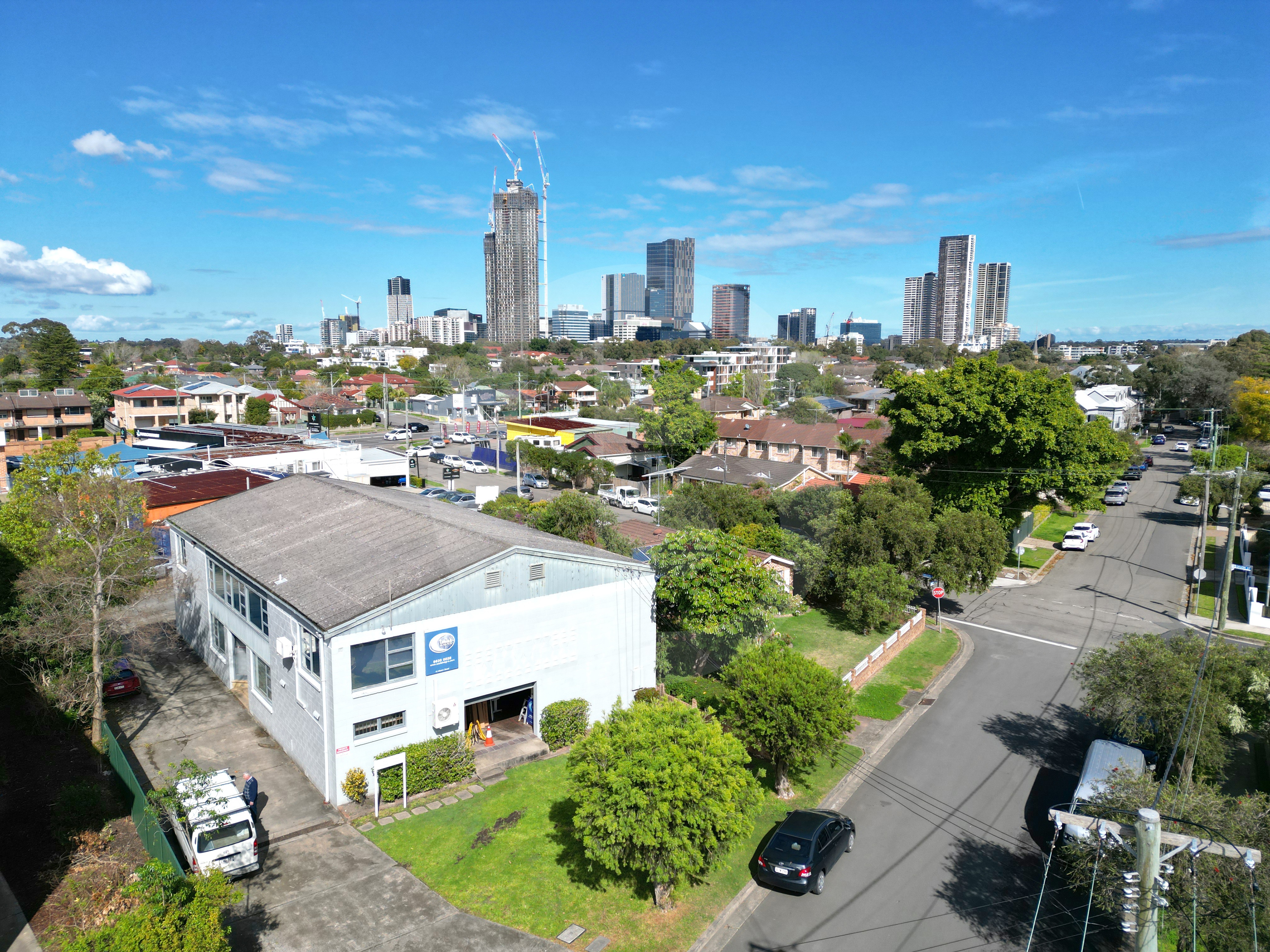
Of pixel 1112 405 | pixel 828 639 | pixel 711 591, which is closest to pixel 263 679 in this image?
pixel 711 591

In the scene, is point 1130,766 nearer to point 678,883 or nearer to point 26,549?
point 678,883

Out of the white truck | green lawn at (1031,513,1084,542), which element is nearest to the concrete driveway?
the white truck

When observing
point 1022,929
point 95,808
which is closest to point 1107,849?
point 1022,929

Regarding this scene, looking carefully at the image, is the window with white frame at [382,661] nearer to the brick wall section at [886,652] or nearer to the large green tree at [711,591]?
the large green tree at [711,591]

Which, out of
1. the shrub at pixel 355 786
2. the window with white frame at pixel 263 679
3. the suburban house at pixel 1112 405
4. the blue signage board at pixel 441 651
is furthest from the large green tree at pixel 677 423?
the shrub at pixel 355 786

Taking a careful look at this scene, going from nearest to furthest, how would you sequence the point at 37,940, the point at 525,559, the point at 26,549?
the point at 37,940, the point at 525,559, the point at 26,549

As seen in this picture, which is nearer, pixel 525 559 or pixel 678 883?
pixel 678 883
